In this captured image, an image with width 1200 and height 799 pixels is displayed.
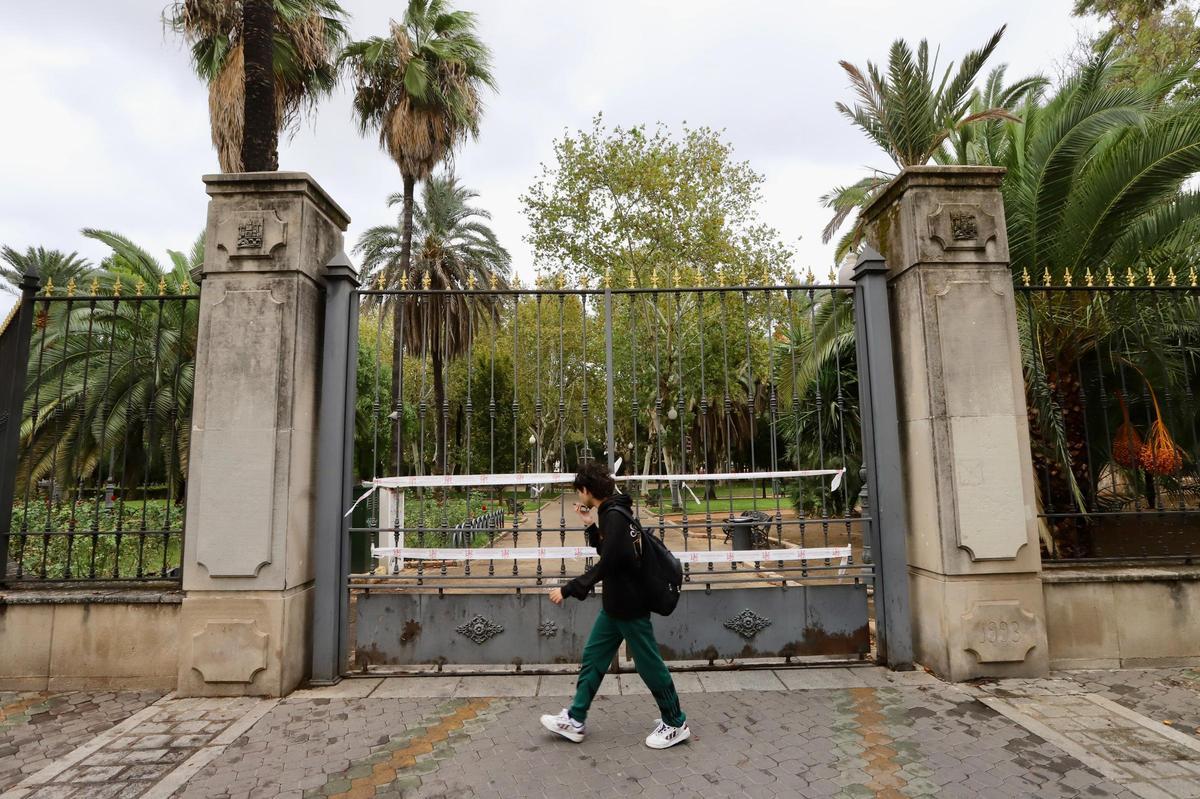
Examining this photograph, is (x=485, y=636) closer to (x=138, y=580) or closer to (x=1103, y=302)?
(x=138, y=580)

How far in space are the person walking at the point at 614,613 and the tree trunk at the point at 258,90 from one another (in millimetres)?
6261

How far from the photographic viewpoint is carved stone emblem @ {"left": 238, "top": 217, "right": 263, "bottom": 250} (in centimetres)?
493

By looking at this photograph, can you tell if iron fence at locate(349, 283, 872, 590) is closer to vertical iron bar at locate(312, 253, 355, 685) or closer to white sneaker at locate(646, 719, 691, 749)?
vertical iron bar at locate(312, 253, 355, 685)

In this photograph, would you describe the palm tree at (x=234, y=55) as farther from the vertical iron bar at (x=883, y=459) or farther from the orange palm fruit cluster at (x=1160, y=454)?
the orange palm fruit cluster at (x=1160, y=454)

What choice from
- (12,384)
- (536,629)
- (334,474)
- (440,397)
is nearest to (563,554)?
(536,629)

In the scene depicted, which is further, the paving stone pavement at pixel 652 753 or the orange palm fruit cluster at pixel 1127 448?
the orange palm fruit cluster at pixel 1127 448

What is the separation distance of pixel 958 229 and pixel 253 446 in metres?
5.87

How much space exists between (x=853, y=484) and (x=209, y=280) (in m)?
10.2

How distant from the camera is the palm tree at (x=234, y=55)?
33.4 ft

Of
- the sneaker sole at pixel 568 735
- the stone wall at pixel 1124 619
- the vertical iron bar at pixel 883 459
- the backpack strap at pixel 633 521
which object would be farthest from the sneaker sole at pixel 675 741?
the stone wall at pixel 1124 619

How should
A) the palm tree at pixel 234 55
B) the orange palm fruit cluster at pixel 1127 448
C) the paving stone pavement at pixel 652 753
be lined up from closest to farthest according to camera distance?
the paving stone pavement at pixel 652 753, the orange palm fruit cluster at pixel 1127 448, the palm tree at pixel 234 55

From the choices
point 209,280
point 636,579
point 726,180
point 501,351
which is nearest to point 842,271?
point 636,579

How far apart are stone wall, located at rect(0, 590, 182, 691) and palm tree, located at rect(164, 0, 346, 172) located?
7.31 meters

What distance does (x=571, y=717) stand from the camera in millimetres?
3697
